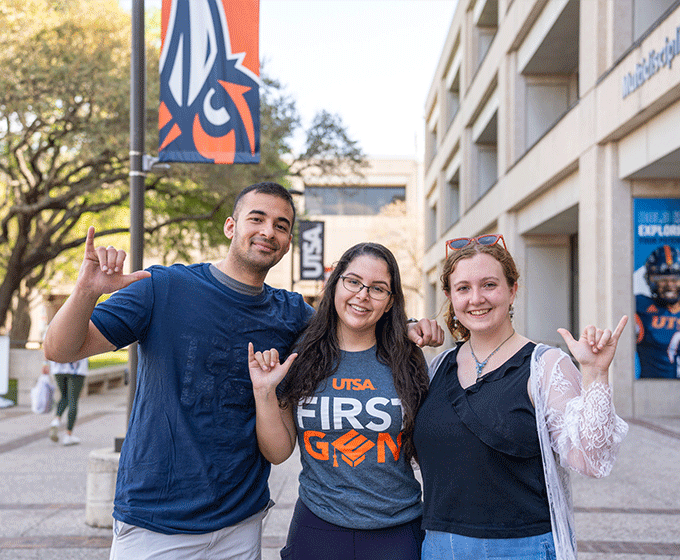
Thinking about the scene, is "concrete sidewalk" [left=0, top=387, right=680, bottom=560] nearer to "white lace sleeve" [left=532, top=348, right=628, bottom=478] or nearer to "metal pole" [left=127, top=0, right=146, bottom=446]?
"metal pole" [left=127, top=0, right=146, bottom=446]

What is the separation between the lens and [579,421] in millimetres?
2053

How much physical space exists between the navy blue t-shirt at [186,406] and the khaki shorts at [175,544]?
4 centimetres

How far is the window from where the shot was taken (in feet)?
171

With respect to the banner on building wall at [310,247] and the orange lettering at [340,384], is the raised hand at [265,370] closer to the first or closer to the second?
the orange lettering at [340,384]

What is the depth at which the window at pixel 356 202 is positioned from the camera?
5203 cm

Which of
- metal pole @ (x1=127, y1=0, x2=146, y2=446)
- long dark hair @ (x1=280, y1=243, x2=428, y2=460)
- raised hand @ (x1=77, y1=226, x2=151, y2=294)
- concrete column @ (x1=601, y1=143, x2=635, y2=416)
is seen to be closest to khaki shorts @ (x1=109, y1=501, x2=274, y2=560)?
long dark hair @ (x1=280, y1=243, x2=428, y2=460)

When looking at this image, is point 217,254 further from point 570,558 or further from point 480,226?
point 570,558

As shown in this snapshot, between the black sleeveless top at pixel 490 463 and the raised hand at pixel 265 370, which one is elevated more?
the raised hand at pixel 265 370

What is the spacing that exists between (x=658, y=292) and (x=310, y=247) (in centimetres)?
1248

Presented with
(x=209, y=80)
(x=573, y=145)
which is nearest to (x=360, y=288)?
(x=209, y=80)

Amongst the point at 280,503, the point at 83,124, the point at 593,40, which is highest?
the point at 593,40

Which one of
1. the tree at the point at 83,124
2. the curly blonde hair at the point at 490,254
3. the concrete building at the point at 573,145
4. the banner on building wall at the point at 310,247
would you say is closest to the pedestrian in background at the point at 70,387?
the tree at the point at 83,124

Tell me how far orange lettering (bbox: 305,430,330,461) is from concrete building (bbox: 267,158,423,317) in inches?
1675

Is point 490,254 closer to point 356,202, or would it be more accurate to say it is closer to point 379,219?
point 379,219
